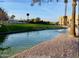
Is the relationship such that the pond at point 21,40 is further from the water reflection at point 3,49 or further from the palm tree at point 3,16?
the palm tree at point 3,16

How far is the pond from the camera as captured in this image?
4.20 meters

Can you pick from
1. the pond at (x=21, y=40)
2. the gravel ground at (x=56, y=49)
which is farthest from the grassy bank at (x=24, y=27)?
the gravel ground at (x=56, y=49)

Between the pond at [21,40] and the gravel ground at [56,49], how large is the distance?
74mm

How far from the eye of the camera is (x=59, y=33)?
433cm

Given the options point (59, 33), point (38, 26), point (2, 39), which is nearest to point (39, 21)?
point (38, 26)

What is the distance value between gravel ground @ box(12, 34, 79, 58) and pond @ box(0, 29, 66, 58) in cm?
7

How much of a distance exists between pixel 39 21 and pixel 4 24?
581mm

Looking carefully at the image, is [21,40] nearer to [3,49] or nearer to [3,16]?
[3,49]

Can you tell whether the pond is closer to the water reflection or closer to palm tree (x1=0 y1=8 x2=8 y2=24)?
the water reflection

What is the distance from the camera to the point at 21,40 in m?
4.25

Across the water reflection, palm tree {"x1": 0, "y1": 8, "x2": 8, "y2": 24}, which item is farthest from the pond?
palm tree {"x1": 0, "y1": 8, "x2": 8, "y2": 24}

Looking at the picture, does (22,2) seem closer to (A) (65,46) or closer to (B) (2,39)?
(B) (2,39)

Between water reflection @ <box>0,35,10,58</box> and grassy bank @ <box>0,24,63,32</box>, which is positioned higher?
grassy bank @ <box>0,24,63,32</box>

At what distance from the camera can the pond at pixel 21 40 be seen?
13.8 feet
